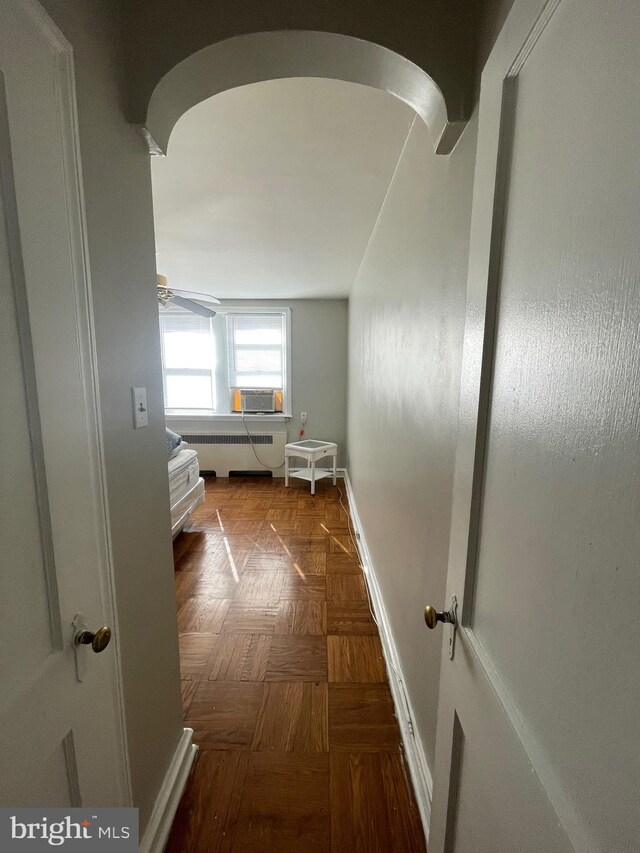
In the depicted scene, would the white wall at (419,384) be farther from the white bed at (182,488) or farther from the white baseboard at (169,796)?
the white bed at (182,488)

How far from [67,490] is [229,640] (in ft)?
4.78

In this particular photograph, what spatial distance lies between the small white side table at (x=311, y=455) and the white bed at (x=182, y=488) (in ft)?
3.77

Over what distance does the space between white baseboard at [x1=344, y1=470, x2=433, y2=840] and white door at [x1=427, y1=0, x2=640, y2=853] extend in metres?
0.53

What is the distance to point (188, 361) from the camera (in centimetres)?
443

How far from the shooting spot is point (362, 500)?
2.68 meters

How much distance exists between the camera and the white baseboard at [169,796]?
0.93m

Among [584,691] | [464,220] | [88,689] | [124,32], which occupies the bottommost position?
[88,689]

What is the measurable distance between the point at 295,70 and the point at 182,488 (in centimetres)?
252

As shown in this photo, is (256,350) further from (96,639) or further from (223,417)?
(96,639)

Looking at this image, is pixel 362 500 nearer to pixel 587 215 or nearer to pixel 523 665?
pixel 523 665

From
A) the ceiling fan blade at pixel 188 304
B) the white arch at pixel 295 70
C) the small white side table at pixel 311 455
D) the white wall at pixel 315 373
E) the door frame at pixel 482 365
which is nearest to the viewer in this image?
the door frame at pixel 482 365

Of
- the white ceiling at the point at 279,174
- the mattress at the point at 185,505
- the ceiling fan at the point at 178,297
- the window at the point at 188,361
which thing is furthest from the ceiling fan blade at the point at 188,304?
the mattress at the point at 185,505

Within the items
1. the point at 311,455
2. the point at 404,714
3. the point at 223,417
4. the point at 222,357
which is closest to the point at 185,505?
the point at 311,455

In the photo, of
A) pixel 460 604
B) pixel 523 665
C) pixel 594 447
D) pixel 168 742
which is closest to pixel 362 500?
pixel 168 742
